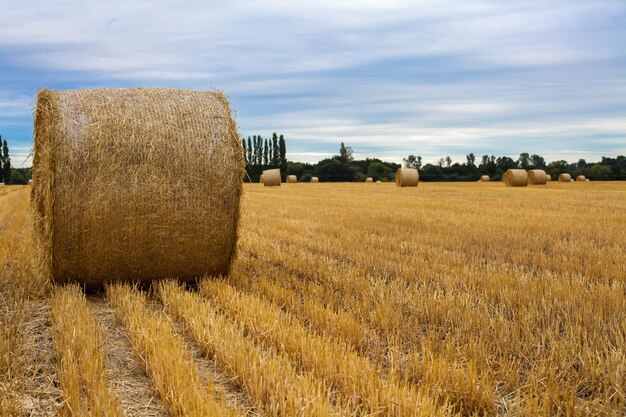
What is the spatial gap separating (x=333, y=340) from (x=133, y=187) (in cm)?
272

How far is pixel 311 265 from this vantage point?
677 cm

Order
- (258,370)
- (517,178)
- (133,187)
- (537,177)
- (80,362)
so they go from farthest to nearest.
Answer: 1. (537,177)
2. (517,178)
3. (133,187)
4. (80,362)
5. (258,370)

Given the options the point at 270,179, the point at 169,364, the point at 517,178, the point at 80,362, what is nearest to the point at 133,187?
the point at 80,362

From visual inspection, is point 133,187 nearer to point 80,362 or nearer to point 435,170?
point 80,362

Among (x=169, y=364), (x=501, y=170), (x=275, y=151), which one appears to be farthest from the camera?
Result: (x=275, y=151)

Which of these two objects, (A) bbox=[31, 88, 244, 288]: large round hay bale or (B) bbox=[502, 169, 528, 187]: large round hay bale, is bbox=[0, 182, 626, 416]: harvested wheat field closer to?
(A) bbox=[31, 88, 244, 288]: large round hay bale

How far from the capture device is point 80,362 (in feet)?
11.9

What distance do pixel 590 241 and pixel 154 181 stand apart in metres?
6.37

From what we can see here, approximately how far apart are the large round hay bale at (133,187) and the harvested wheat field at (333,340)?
0.29 meters

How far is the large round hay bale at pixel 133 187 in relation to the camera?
5527 mm

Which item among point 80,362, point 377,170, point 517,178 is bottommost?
point 80,362

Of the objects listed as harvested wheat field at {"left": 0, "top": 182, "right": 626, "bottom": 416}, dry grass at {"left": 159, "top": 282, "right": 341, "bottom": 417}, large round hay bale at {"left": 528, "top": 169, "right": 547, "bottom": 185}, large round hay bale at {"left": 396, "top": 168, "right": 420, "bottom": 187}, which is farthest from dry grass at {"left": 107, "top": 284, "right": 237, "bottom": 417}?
large round hay bale at {"left": 528, "top": 169, "right": 547, "bottom": 185}

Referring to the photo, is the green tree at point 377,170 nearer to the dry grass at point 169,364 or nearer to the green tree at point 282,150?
the green tree at point 282,150

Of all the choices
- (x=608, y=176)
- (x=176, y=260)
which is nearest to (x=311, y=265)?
(x=176, y=260)
